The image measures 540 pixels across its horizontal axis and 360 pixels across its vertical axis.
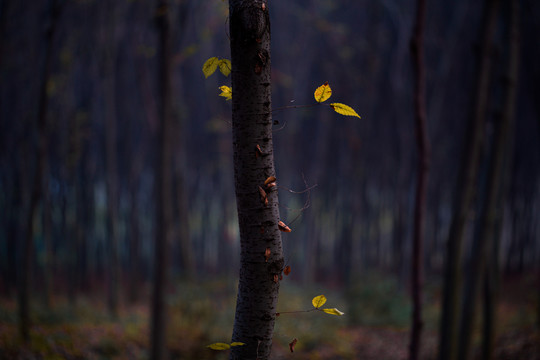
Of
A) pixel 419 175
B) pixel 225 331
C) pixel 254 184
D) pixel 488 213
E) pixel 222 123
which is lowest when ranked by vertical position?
pixel 225 331

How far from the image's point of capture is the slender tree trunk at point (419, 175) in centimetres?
279

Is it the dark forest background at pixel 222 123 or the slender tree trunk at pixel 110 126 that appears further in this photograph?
the slender tree trunk at pixel 110 126

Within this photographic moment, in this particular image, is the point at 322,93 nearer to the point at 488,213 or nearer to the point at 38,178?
the point at 488,213

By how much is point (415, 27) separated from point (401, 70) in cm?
907

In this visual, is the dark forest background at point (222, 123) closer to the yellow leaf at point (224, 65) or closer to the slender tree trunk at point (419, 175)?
the slender tree trunk at point (419, 175)

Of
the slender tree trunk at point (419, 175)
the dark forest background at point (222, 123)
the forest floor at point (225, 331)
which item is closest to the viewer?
the slender tree trunk at point (419, 175)

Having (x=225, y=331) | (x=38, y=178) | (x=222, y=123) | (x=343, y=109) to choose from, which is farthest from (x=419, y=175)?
(x=222, y=123)

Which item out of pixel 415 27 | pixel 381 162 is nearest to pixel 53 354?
pixel 415 27

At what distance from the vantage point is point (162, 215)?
4754 mm

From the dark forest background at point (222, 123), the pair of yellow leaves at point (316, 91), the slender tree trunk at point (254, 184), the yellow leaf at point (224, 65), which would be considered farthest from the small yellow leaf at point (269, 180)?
the dark forest background at point (222, 123)

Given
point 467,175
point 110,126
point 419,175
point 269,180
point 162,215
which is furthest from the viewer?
point 110,126

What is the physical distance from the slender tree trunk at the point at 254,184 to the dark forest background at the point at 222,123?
10.5 ft

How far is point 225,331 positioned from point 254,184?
6274 millimetres

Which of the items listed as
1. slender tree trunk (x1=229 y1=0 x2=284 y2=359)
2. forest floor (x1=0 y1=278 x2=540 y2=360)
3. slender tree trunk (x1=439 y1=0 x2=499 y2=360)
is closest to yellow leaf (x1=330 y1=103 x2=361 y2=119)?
slender tree trunk (x1=229 y1=0 x2=284 y2=359)
